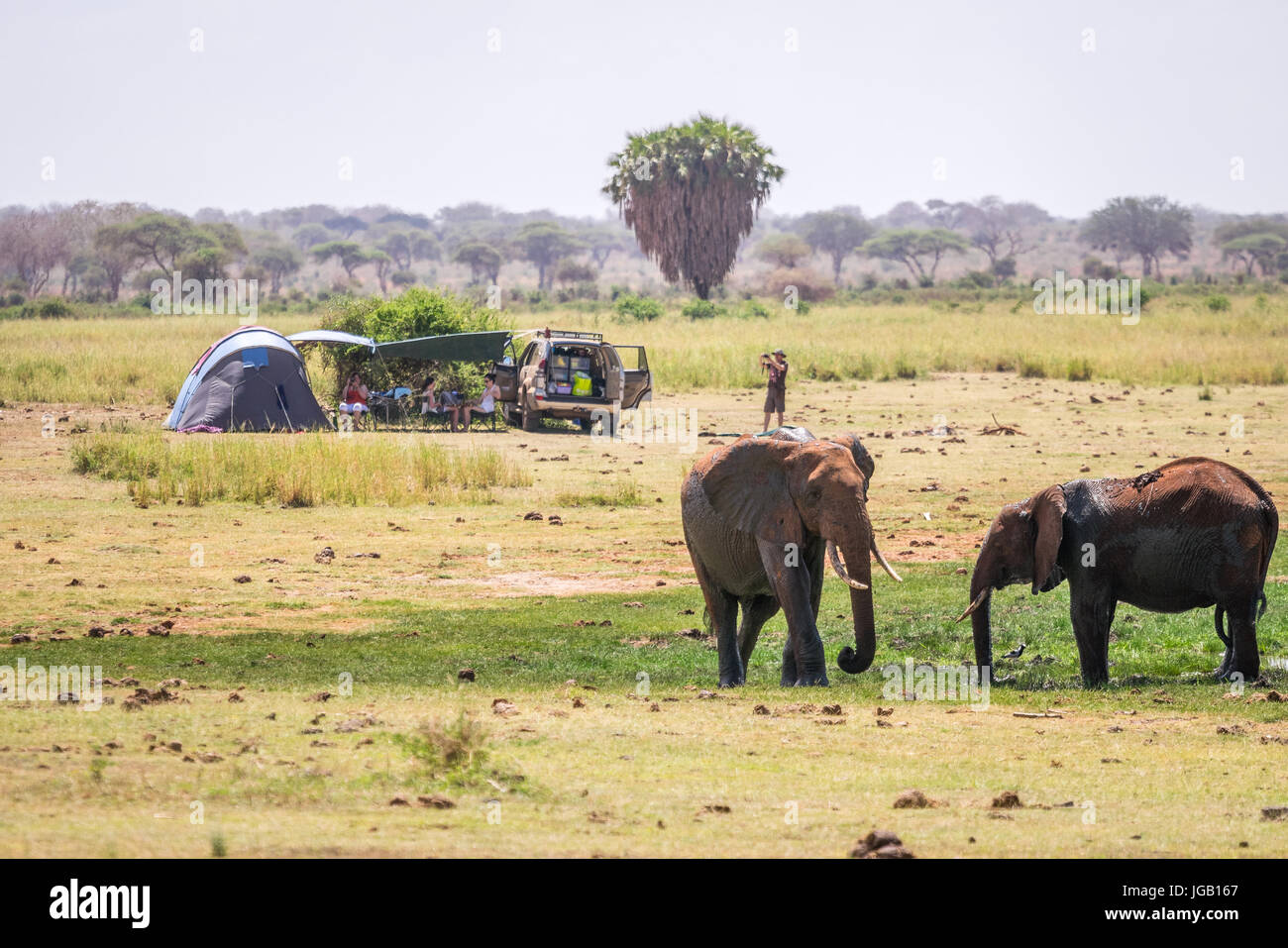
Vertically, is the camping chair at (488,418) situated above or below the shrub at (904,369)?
below

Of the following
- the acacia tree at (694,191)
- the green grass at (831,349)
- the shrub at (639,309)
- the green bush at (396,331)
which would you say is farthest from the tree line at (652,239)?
the green bush at (396,331)

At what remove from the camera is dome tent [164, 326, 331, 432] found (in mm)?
29656

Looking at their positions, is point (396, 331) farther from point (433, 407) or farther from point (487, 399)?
point (487, 399)

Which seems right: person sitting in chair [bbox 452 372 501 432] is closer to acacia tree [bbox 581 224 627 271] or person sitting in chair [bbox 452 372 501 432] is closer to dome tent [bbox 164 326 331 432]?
dome tent [bbox 164 326 331 432]

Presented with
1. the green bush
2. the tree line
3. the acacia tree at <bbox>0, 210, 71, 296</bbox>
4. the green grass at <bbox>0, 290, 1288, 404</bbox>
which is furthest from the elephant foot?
the acacia tree at <bbox>0, 210, 71, 296</bbox>

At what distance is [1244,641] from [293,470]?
14.4 metres

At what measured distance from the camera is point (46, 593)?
1566 cm

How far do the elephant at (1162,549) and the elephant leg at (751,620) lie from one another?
1785mm

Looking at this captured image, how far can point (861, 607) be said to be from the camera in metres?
10.8

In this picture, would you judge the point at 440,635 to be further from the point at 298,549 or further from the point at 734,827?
the point at 734,827

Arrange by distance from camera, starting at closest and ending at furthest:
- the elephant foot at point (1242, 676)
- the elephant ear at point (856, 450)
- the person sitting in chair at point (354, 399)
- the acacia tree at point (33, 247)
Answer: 1. the elephant ear at point (856, 450)
2. the elephant foot at point (1242, 676)
3. the person sitting in chair at point (354, 399)
4. the acacia tree at point (33, 247)

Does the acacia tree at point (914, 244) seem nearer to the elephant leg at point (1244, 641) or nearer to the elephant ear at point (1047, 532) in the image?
the elephant ear at point (1047, 532)

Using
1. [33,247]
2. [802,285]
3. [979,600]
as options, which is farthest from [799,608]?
[33,247]

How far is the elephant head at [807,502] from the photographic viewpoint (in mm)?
10875
